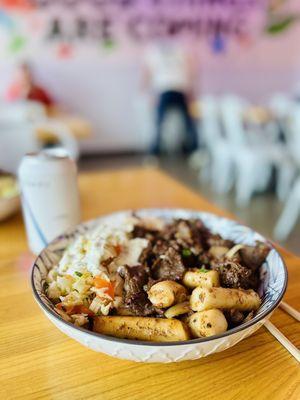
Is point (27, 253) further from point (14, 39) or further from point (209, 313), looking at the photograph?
point (14, 39)

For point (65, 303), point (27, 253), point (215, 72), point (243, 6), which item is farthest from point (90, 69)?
point (65, 303)

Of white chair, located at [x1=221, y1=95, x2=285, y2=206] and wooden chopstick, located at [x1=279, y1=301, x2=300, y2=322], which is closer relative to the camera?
wooden chopstick, located at [x1=279, y1=301, x2=300, y2=322]

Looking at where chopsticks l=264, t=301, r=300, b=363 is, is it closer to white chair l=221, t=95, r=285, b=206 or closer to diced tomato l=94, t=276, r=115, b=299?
diced tomato l=94, t=276, r=115, b=299

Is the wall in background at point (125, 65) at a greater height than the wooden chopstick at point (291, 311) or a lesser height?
greater

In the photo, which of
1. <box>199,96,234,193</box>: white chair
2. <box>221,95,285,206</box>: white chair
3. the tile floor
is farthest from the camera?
<box>199,96,234,193</box>: white chair

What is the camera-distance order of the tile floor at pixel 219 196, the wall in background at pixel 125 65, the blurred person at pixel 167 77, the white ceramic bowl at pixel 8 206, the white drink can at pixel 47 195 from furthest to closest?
the blurred person at pixel 167 77, the wall in background at pixel 125 65, the tile floor at pixel 219 196, the white ceramic bowl at pixel 8 206, the white drink can at pixel 47 195

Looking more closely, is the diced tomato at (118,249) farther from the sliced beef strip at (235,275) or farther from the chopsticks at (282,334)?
the chopsticks at (282,334)

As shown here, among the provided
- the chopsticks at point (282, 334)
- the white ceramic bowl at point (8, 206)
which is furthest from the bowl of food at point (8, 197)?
the chopsticks at point (282, 334)

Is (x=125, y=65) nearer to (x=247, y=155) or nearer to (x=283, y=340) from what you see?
(x=247, y=155)

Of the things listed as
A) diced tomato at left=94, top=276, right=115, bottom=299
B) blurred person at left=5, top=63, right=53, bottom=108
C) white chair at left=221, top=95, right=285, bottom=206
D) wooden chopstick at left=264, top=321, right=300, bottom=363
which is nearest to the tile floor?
white chair at left=221, top=95, right=285, bottom=206
